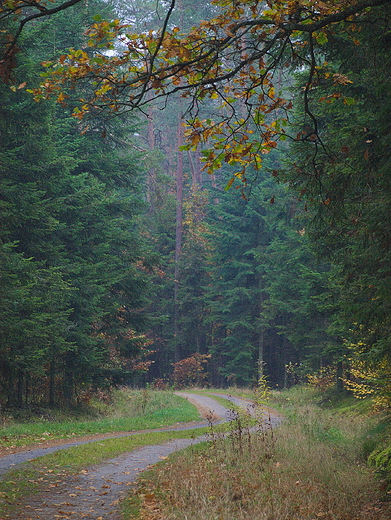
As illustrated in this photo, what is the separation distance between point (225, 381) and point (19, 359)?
31467 mm

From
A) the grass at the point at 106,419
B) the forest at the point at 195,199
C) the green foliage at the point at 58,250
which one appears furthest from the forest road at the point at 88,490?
the green foliage at the point at 58,250

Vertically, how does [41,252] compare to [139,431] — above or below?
above

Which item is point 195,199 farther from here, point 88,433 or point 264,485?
point 264,485

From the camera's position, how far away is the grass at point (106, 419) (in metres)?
13.8

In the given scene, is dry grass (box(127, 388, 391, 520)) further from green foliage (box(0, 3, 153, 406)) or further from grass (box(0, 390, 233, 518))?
green foliage (box(0, 3, 153, 406))

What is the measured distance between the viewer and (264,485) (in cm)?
698

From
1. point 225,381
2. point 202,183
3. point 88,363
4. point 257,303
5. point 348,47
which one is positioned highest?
point 202,183

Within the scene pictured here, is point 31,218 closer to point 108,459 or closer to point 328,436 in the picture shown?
point 108,459

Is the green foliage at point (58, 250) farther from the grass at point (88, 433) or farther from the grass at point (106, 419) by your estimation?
the grass at point (88, 433)

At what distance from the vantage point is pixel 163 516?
243 inches

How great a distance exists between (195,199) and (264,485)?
42323 millimetres

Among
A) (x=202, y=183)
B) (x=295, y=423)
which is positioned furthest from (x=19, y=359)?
A: (x=202, y=183)

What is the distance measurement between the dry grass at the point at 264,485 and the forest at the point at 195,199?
2324 mm

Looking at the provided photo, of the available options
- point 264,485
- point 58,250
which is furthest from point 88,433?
point 264,485
